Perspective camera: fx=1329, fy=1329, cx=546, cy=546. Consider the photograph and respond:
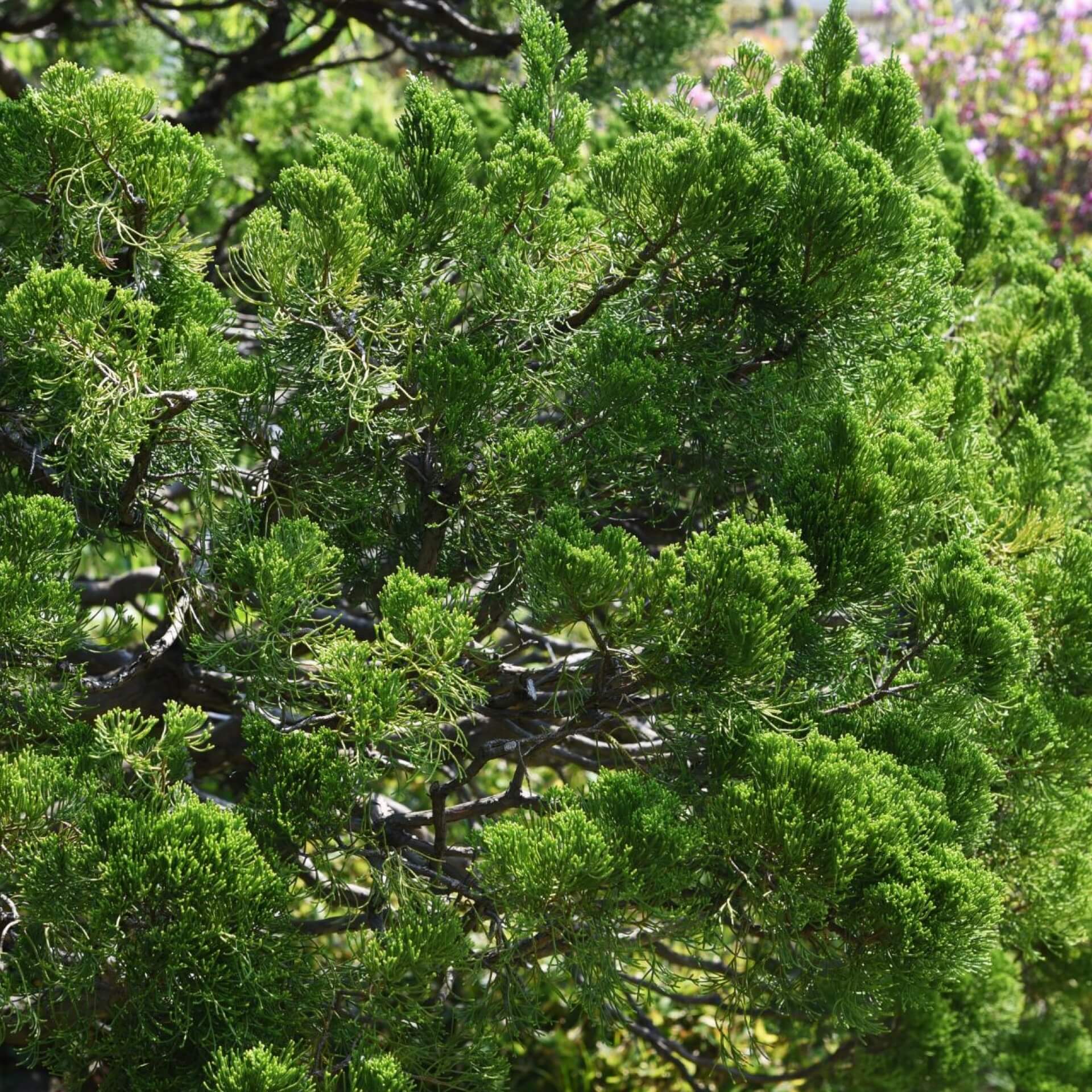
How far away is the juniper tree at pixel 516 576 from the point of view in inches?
72.4

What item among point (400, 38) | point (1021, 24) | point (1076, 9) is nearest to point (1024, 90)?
point (1021, 24)

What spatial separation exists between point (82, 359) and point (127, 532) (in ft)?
1.28

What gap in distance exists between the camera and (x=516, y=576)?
2.20m

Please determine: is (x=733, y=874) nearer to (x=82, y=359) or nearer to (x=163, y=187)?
(x=82, y=359)

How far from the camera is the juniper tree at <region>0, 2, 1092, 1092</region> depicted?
6.03 ft

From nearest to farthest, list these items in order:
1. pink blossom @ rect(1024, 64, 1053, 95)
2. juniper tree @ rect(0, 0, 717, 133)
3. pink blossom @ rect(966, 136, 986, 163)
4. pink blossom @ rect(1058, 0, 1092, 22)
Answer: juniper tree @ rect(0, 0, 717, 133)
pink blossom @ rect(966, 136, 986, 163)
pink blossom @ rect(1024, 64, 1053, 95)
pink blossom @ rect(1058, 0, 1092, 22)

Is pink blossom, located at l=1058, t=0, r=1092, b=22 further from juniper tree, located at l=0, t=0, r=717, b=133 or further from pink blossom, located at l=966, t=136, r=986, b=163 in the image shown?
juniper tree, located at l=0, t=0, r=717, b=133

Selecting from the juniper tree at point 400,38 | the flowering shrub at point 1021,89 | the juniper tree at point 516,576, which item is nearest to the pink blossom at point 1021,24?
the flowering shrub at point 1021,89

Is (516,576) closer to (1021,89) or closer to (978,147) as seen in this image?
(978,147)

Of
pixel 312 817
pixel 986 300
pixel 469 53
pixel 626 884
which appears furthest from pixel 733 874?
pixel 469 53

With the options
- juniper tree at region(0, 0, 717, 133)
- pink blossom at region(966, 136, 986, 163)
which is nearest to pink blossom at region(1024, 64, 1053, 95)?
pink blossom at region(966, 136, 986, 163)

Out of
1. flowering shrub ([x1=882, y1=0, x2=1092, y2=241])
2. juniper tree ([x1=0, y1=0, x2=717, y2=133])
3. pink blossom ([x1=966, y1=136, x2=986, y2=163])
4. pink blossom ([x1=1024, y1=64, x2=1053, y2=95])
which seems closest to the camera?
juniper tree ([x1=0, y1=0, x2=717, y2=133])

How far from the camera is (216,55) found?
4.62 meters

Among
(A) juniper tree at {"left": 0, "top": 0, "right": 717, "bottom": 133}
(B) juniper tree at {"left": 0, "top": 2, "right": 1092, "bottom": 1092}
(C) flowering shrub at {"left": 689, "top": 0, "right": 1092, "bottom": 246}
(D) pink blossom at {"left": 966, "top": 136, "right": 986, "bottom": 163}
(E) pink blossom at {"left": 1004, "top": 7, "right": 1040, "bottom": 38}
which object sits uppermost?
(E) pink blossom at {"left": 1004, "top": 7, "right": 1040, "bottom": 38}
